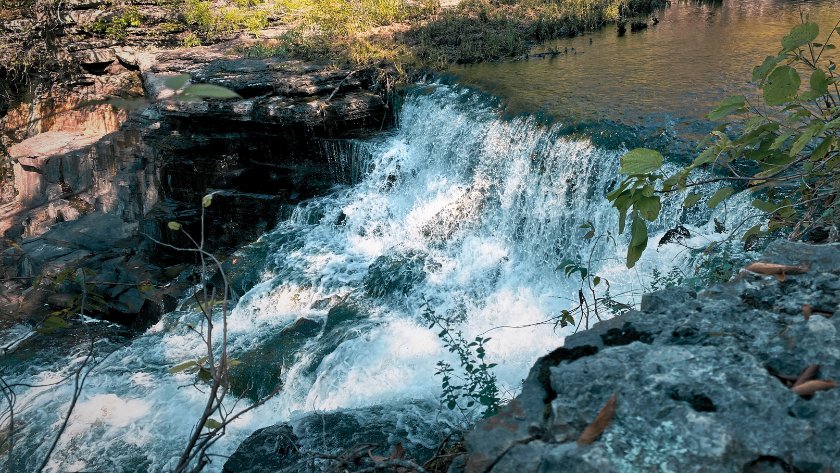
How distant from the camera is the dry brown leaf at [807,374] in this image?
1465 millimetres

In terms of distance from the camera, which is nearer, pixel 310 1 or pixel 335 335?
pixel 335 335

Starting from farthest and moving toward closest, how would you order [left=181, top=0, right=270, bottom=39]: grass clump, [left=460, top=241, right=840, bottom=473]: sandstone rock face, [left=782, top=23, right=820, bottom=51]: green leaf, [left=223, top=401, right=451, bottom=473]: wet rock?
[left=181, top=0, right=270, bottom=39]: grass clump, [left=223, top=401, right=451, bottom=473]: wet rock, [left=782, top=23, right=820, bottom=51]: green leaf, [left=460, top=241, right=840, bottom=473]: sandstone rock face

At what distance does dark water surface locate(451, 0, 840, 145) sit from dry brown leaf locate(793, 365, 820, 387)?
5.88 meters

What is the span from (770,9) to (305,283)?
11.6 metres

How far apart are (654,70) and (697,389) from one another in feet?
29.1

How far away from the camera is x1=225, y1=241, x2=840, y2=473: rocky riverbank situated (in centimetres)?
134

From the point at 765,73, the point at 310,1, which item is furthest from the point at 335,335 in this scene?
the point at 310,1

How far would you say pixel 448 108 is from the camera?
9.23 metres

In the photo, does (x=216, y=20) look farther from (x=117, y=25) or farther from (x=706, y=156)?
(x=706, y=156)

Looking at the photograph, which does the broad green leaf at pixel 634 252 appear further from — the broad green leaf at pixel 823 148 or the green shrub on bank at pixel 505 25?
the green shrub on bank at pixel 505 25

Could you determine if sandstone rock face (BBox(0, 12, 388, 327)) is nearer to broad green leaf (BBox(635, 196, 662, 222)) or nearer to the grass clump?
the grass clump

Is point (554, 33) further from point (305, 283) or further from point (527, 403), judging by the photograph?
point (527, 403)

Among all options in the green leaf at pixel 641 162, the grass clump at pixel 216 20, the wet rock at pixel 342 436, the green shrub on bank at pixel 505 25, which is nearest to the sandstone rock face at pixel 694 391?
the green leaf at pixel 641 162

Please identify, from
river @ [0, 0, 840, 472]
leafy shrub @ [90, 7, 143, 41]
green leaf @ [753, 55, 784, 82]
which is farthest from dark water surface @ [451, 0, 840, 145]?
leafy shrub @ [90, 7, 143, 41]
